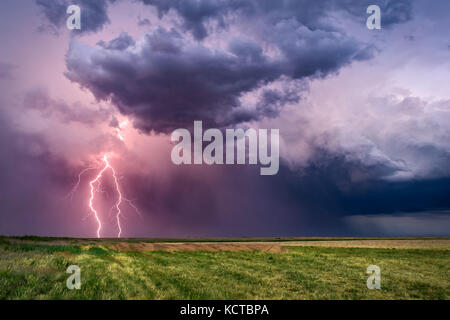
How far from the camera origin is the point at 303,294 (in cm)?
1347

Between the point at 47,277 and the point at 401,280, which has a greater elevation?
the point at 47,277
